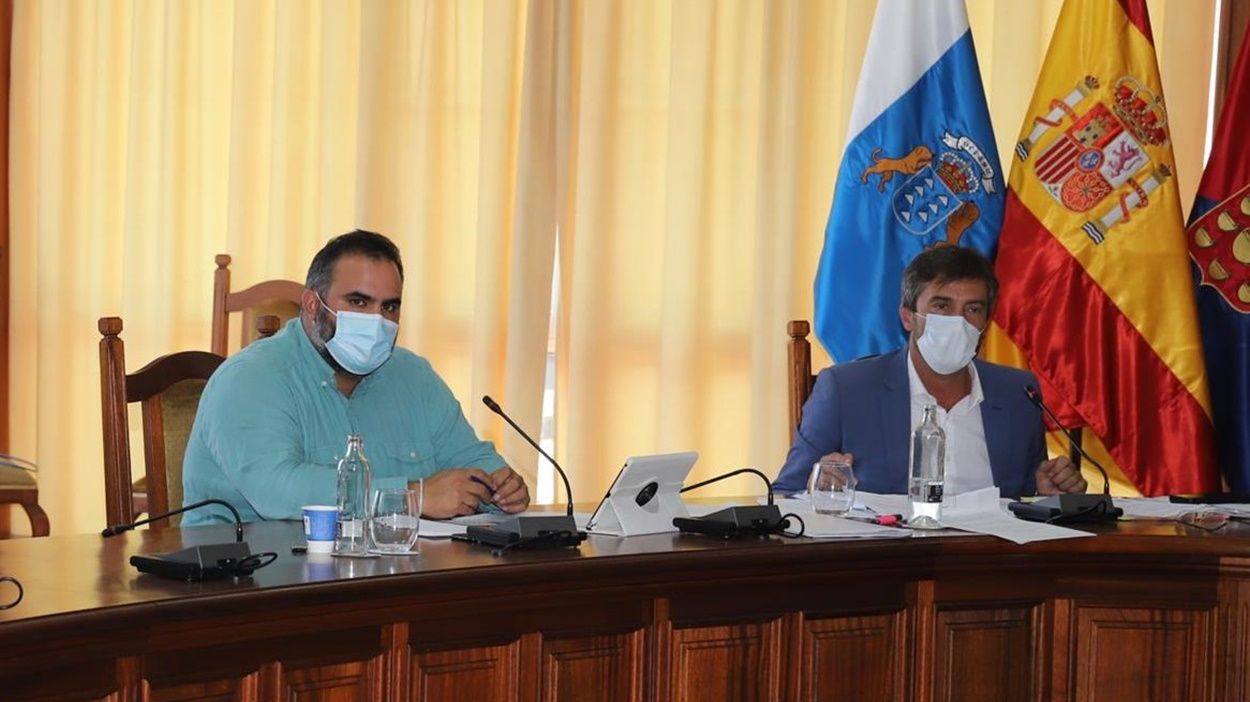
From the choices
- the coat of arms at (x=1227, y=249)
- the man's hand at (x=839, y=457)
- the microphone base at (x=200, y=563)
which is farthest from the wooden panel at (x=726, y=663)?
the coat of arms at (x=1227, y=249)

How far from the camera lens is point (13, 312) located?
4.98 meters

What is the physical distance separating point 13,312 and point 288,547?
128 inches

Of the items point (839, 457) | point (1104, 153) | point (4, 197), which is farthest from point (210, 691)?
point (4, 197)

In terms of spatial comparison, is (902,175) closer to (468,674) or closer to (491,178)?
(491,178)

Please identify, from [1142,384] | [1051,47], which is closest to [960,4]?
[1051,47]

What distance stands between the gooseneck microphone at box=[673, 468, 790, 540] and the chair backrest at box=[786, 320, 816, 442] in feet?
3.37

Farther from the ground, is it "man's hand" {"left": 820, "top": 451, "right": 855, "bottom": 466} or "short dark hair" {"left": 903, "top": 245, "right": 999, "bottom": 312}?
"short dark hair" {"left": 903, "top": 245, "right": 999, "bottom": 312}

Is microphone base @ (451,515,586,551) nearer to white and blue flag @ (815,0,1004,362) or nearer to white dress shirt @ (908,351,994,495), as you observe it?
white dress shirt @ (908,351,994,495)

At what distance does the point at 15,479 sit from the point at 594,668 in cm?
250

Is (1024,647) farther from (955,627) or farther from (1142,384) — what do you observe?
(1142,384)

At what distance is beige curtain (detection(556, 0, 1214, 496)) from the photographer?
192 inches

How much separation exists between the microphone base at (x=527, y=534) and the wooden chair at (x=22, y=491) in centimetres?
224

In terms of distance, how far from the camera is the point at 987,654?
8.65ft

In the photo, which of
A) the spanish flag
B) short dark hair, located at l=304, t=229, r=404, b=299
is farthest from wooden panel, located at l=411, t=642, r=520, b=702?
the spanish flag
